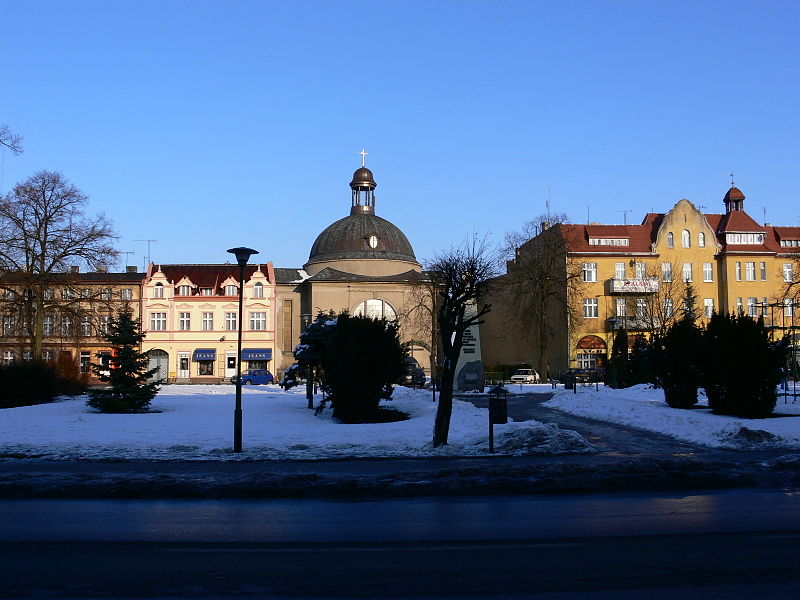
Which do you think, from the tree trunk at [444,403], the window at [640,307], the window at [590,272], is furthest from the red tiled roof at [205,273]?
the tree trunk at [444,403]

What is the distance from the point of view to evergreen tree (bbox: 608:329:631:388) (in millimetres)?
43781

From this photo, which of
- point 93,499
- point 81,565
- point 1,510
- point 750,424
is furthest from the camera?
point 750,424

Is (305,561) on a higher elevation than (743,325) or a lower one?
lower

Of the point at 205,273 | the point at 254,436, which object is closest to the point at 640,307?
the point at 205,273

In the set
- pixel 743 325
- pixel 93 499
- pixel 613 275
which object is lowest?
pixel 93 499

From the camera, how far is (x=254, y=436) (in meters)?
20.5

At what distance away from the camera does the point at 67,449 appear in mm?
17672

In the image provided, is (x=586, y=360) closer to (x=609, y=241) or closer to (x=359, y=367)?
(x=609, y=241)

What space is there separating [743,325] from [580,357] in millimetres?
47079

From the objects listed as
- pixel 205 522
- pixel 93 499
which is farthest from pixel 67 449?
pixel 205 522

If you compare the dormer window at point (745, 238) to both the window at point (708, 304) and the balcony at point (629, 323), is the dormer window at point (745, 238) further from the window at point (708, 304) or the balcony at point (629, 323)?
the balcony at point (629, 323)

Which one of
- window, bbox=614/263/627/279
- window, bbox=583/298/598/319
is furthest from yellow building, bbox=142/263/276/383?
window, bbox=614/263/627/279

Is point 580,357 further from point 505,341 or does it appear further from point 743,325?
point 743,325

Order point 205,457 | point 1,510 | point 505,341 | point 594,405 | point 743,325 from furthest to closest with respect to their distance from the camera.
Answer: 1. point 505,341
2. point 594,405
3. point 743,325
4. point 205,457
5. point 1,510
